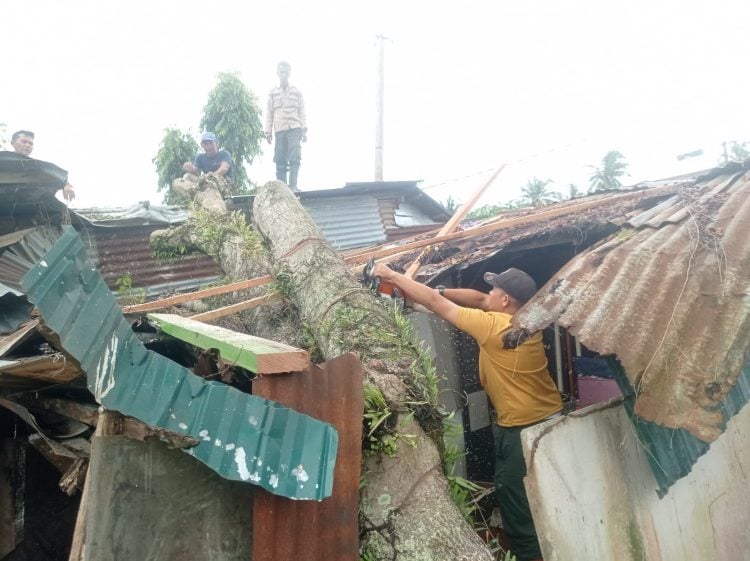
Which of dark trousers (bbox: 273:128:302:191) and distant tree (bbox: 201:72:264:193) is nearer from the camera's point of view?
dark trousers (bbox: 273:128:302:191)

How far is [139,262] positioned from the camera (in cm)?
665

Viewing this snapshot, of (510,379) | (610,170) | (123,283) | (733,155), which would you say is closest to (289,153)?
(123,283)

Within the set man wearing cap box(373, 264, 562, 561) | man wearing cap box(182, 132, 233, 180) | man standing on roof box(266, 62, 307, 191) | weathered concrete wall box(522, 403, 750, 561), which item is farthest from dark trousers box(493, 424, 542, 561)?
man standing on roof box(266, 62, 307, 191)

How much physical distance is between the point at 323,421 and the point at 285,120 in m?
7.69

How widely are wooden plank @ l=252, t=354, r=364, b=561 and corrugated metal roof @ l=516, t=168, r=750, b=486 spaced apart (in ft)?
2.89

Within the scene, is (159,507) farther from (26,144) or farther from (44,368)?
(26,144)

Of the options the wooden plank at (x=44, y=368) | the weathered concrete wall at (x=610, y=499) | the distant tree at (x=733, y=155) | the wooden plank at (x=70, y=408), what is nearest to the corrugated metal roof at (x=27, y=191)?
the wooden plank at (x=70, y=408)

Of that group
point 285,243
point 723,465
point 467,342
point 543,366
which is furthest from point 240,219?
point 723,465

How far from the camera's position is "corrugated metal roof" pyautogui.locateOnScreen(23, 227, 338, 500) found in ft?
5.44

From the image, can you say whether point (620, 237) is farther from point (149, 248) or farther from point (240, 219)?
point (149, 248)

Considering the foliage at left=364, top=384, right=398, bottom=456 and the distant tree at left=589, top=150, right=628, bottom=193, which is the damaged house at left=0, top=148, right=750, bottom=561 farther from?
the distant tree at left=589, top=150, right=628, bottom=193

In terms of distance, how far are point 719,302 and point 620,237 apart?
1083 mm

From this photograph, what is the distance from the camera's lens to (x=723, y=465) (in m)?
3.37

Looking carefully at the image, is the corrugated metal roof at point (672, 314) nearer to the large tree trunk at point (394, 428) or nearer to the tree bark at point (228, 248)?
the large tree trunk at point (394, 428)
